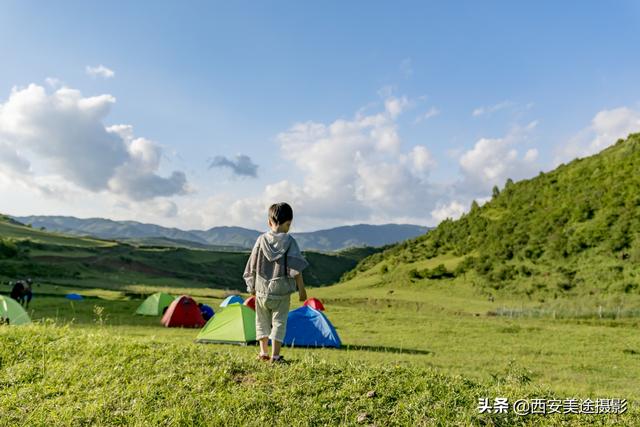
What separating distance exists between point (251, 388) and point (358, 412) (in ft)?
5.80

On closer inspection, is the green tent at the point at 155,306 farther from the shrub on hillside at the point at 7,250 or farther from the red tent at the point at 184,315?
the shrub on hillside at the point at 7,250

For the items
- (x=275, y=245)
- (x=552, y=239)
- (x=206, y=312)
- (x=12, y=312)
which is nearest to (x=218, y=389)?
(x=275, y=245)

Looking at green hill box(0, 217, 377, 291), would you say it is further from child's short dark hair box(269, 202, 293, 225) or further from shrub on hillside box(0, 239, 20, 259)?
child's short dark hair box(269, 202, 293, 225)

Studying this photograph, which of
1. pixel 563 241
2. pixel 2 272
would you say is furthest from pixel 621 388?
pixel 2 272

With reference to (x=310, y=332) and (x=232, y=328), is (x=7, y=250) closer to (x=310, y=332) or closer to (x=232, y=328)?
(x=232, y=328)

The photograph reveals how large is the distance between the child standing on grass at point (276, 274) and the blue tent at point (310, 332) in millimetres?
11556

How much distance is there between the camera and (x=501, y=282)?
205 ft

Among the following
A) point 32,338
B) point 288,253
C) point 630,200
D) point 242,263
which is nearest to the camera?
point 288,253

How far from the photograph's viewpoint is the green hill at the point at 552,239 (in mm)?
54938

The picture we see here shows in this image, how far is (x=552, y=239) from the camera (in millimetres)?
65812

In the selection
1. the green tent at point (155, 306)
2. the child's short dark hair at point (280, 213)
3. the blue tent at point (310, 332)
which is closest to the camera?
the child's short dark hair at point (280, 213)

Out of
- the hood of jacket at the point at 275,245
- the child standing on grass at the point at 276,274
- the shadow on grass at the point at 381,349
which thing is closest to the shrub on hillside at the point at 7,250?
the shadow on grass at the point at 381,349

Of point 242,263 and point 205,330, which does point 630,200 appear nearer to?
point 205,330

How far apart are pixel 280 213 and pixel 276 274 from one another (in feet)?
3.84
